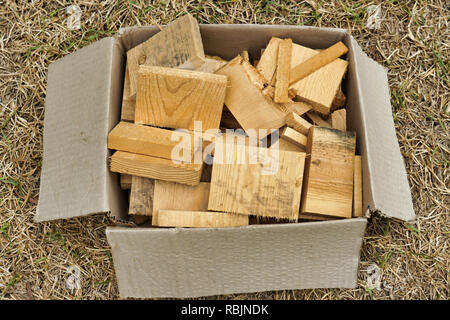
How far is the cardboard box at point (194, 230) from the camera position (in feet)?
4.63

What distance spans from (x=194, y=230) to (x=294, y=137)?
0.52 meters

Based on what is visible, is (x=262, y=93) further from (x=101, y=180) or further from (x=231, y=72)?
(x=101, y=180)

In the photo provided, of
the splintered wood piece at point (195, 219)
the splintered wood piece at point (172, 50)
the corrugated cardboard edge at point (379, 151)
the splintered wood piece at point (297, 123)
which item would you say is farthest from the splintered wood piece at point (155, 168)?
the corrugated cardboard edge at point (379, 151)

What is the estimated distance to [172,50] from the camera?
1572 millimetres

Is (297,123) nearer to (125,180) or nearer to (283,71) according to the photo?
(283,71)

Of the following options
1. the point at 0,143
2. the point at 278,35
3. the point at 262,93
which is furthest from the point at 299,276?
the point at 0,143

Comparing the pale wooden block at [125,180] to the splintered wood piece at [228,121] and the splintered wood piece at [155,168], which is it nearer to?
the splintered wood piece at [155,168]

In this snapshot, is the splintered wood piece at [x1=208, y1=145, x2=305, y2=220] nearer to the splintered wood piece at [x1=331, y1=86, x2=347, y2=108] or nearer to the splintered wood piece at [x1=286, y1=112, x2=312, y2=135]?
the splintered wood piece at [x1=286, y1=112, x2=312, y2=135]

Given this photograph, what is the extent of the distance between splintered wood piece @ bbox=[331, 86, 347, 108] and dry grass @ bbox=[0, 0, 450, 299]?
0.33 metres

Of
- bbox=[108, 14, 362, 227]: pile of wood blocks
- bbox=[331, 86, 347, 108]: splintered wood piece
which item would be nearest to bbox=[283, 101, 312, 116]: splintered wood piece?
bbox=[108, 14, 362, 227]: pile of wood blocks

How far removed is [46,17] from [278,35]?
1.07 m

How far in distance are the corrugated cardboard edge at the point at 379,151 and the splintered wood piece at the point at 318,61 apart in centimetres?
5

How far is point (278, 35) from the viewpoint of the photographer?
171 cm

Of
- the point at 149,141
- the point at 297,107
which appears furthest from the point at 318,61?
the point at 149,141
